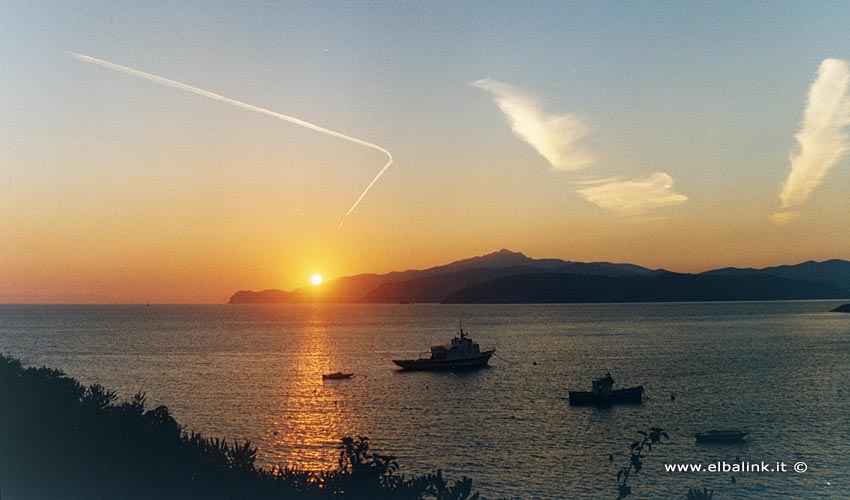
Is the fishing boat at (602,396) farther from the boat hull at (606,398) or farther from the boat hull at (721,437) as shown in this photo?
the boat hull at (721,437)

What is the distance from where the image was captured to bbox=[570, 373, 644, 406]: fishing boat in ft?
222

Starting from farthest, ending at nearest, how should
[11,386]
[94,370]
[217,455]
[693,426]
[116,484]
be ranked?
[94,370] → [693,426] → [11,386] → [217,455] → [116,484]

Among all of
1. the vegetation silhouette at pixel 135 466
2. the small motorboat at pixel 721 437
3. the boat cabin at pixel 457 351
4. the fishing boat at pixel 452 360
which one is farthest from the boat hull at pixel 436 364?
the vegetation silhouette at pixel 135 466

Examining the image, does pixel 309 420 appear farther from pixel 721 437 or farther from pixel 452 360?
pixel 452 360

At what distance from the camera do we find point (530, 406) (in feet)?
218

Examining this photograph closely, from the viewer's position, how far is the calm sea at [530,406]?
41.7 meters

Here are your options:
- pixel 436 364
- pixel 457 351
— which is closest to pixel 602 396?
pixel 457 351

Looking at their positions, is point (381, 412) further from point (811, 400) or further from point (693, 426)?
point (811, 400)

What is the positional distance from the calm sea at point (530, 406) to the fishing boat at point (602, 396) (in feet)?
5.31

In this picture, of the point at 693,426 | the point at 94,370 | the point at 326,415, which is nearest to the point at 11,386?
the point at 326,415

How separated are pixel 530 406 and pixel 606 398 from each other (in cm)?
819

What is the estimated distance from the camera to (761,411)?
199ft

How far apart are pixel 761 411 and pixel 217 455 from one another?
5522 cm

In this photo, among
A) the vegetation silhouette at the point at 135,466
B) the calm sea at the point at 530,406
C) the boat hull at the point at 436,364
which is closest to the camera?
the vegetation silhouette at the point at 135,466
